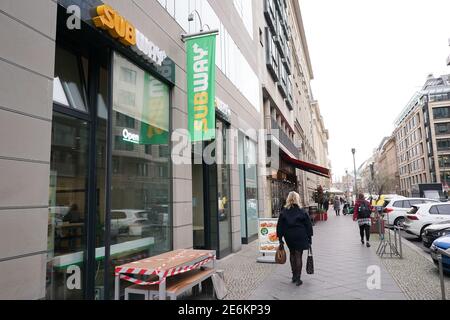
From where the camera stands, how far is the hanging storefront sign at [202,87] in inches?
321

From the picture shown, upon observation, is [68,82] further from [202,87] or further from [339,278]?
[339,278]

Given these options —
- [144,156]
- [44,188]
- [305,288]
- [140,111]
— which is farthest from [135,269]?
[305,288]

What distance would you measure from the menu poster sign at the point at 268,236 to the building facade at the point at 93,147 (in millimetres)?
1511

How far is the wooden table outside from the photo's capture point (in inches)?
191

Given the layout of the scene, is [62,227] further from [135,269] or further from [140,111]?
[140,111]

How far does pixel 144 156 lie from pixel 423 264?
24.8 ft

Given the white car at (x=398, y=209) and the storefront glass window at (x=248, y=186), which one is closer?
the storefront glass window at (x=248, y=186)

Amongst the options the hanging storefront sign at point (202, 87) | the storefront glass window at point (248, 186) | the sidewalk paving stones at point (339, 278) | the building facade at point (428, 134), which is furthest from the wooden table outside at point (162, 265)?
the building facade at point (428, 134)

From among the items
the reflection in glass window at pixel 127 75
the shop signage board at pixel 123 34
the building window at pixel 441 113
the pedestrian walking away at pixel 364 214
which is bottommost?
the pedestrian walking away at pixel 364 214

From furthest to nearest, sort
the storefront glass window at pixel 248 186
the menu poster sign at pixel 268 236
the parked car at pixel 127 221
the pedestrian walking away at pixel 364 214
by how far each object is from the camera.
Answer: the storefront glass window at pixel 248 186 → the pedestrian walking away at pixel 364 214 → the menu poster sign at pixel 268 236 → the parked car at pixel 127 221

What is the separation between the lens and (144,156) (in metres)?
7.11

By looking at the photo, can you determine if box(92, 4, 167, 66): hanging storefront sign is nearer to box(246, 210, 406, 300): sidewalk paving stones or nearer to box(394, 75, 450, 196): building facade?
box(246, 210, 406, 300): sidewalk paving stones

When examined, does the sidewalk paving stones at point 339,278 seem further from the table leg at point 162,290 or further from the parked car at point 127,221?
the parked car at point 127,221

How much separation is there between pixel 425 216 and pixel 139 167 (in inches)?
488
